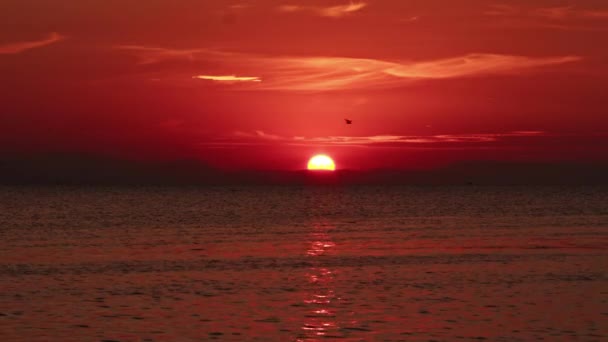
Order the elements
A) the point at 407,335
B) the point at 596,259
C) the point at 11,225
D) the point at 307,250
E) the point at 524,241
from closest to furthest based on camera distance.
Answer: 1. the point at 407,335
2. the point at 596,259
3. the point at 307,250
4. the point at 524,241
5. the point at 11,225

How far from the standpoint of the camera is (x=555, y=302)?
3741 centimetres

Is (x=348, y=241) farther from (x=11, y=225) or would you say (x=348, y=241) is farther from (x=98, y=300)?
(x=11, y=225)

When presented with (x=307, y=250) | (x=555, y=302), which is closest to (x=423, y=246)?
(x=307, y=250)

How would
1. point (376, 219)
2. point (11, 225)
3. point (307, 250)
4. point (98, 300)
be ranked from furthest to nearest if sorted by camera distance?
point (376, 219) < point (11, 225) < point (307, 250) < point (98, 300)

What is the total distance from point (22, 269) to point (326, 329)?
24367mm

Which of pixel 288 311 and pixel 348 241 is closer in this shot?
pixel 288 311

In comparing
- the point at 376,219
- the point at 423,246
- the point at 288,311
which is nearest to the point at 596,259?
the point at 423,246

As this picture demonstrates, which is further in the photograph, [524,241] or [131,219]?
[131,219]

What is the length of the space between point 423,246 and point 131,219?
2105 inches

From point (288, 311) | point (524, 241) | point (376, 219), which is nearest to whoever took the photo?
point (288, 311)

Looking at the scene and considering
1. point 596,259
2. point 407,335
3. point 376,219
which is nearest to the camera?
point 407,335

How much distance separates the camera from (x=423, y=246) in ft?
211

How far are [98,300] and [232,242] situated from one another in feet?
104

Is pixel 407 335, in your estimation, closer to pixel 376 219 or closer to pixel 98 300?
pixel 98 300
